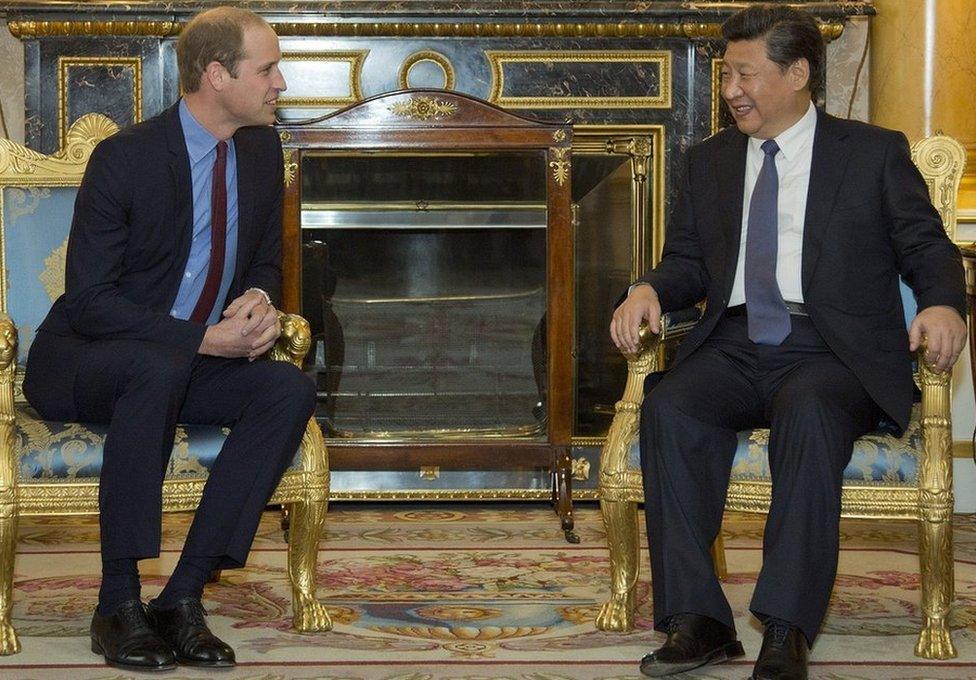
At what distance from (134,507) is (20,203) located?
3.40ft

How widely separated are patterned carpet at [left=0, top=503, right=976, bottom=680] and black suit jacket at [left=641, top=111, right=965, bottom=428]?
0.55 metres

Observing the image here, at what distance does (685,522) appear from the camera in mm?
2672

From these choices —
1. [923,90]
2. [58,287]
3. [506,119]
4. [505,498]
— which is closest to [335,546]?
[505,498]

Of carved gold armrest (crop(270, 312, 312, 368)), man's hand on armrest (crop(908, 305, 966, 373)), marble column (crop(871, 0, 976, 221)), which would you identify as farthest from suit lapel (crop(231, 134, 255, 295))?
marble column (crop(871, 0, 976, 221))

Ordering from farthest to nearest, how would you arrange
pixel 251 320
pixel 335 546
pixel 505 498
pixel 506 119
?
pixel 505 498 → pixel 506 119 → pixel 335 546 → pixel 251 320

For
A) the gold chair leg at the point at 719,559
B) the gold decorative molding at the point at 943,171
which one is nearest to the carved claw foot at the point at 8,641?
the gold chair leg at the point at 719,559

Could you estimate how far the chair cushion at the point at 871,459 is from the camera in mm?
2740

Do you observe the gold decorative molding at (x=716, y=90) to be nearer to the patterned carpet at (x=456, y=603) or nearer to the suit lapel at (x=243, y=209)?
the patterned carpet at (x=456, y=603)

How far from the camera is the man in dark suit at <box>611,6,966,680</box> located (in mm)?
2576

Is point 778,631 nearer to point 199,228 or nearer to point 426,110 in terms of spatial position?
point 199,228

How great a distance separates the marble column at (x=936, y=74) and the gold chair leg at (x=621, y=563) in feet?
6.70

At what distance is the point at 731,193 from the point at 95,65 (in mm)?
2342

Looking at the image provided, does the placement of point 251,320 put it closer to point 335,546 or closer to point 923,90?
point 335,546

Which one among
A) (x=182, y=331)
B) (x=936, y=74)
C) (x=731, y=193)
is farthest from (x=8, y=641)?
(x=936, y=74)
